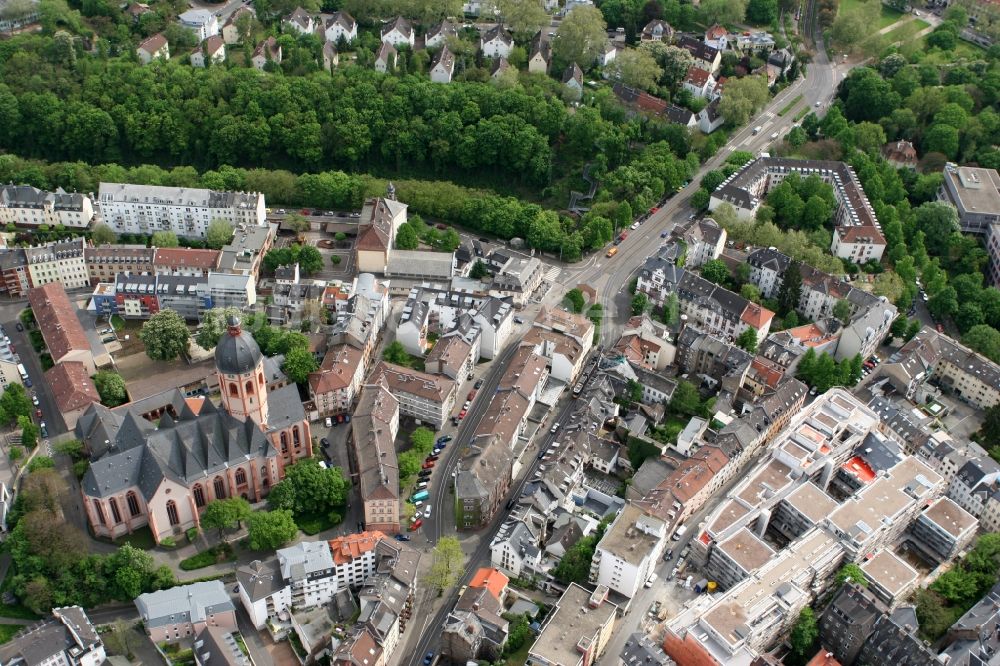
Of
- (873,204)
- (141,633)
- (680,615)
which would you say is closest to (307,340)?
(141,633)

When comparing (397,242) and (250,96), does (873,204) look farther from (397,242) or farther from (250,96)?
(250,96)

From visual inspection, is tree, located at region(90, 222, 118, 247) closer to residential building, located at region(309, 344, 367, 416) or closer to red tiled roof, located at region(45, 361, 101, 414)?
red tiled roof, located at region(45, 361, 101, 414)

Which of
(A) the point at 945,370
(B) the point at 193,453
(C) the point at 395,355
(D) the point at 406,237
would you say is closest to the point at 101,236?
(D) the point at 406,237

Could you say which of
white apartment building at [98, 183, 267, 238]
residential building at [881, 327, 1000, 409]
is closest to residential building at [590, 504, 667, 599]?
residential building at [881, 327, 1000, 409]

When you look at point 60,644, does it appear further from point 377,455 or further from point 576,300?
point 576,300

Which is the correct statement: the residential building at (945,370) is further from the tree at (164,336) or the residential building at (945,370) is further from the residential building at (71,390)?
the residential building at (71,390)

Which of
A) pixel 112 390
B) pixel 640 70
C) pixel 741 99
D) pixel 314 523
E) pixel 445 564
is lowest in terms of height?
pixel 314 523
